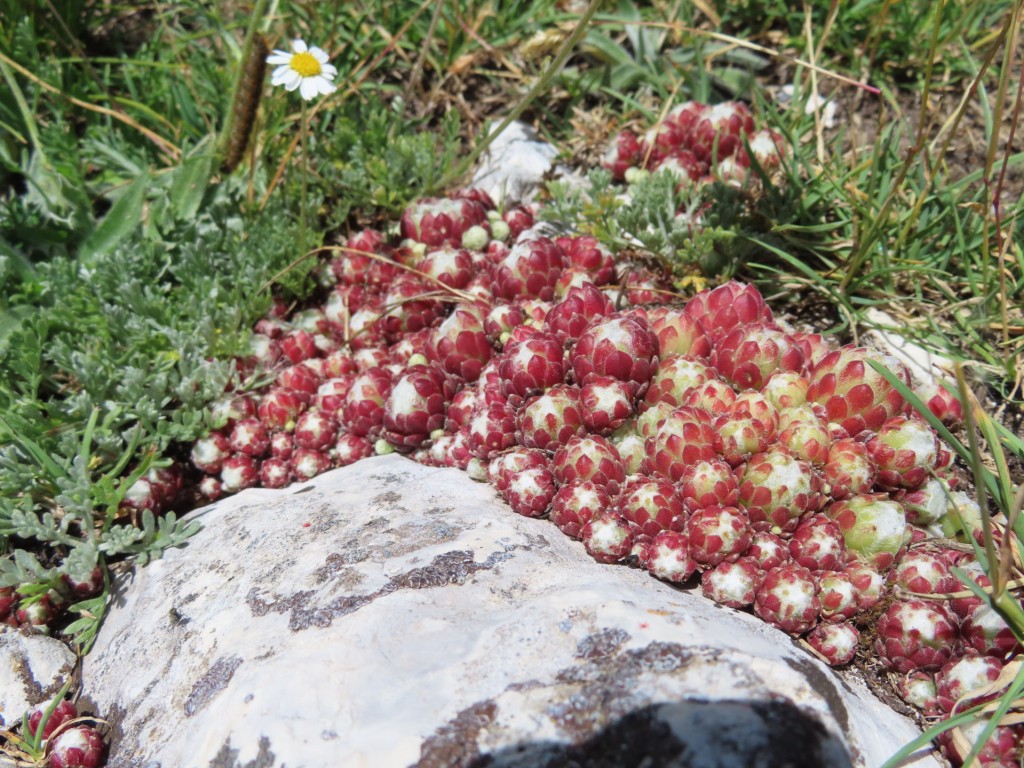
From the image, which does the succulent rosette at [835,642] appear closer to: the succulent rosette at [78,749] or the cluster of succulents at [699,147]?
the cluster of succulents at [699,147]

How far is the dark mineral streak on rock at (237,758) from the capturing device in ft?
6.57

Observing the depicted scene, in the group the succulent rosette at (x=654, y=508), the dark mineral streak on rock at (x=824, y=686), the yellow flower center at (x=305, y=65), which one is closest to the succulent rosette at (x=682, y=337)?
the succulent rosette at (x=654, y=508)

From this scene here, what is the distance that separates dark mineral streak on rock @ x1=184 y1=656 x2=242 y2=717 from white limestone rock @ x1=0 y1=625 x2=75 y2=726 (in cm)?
88

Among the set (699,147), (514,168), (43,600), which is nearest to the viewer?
(43,600)

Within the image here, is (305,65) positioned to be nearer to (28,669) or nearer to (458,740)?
(28,669)

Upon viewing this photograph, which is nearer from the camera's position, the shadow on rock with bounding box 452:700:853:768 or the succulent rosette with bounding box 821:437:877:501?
the shadow on rock with bounding box 452:700:853:768

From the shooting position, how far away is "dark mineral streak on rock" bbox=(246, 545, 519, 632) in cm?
235

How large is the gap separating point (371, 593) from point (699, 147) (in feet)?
8.95

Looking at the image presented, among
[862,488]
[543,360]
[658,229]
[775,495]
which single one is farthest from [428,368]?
[862,488]

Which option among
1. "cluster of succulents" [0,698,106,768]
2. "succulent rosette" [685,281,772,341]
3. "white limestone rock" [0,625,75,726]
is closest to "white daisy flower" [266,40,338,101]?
"succulent rosette" [685,281,772,341]

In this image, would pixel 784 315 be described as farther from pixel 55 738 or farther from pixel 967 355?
pixel 55 738

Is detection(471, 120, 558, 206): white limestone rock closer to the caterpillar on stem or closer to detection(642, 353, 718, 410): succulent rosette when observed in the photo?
the caterpillar on stem

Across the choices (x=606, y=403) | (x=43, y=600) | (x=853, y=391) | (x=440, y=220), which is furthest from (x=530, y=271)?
(x=43, y=600)

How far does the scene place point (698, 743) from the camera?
1820 millimetres
